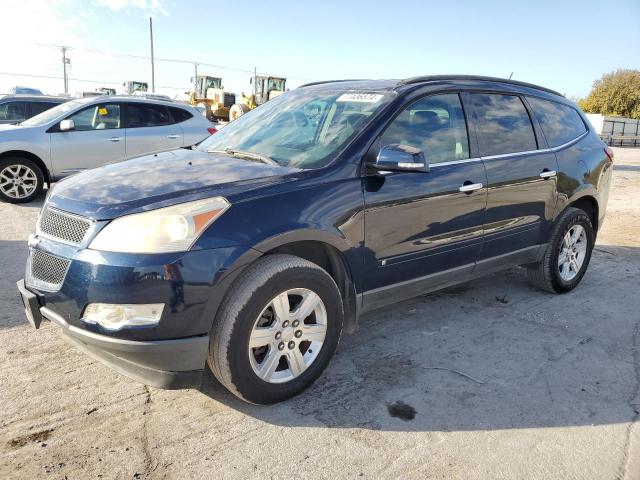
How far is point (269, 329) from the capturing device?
112 inches

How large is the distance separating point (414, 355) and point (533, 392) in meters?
0.78

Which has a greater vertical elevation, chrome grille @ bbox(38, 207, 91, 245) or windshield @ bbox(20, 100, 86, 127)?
windshield @ bbox(20, 100, 86, 127)

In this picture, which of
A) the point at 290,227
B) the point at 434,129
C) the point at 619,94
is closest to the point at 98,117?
the point at 434,129

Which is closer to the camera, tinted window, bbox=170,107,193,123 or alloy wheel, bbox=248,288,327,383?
alloy wheel, bbox=248,288,327,383

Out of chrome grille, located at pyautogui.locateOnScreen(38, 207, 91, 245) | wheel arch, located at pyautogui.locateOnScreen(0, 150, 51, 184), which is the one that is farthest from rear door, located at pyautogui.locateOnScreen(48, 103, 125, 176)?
chrome grille, located at pyautogui.locateOnScreen(38, 207, 91, 245)

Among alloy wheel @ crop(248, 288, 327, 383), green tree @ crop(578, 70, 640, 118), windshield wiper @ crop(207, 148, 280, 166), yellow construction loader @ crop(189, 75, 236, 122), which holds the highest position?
green tree @ crop(578, 70, 640, 118)

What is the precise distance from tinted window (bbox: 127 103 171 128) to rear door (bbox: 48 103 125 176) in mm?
198

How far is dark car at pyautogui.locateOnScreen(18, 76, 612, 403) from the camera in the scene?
2.53m

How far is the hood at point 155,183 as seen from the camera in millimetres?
2674

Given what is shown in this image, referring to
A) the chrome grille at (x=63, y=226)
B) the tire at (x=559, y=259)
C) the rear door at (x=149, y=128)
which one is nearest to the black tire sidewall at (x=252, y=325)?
the chrome grille at (x=63, y=226)

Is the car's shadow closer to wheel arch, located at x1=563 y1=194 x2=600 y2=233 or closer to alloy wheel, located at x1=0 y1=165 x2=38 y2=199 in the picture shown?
wheel arch, located at x1=563 y1=194 x2=600 y2=233

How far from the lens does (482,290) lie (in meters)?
5.06

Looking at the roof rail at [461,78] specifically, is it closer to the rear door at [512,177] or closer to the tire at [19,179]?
the rear door at [512,177]

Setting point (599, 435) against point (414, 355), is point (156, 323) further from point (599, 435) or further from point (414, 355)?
point (599, 435)
